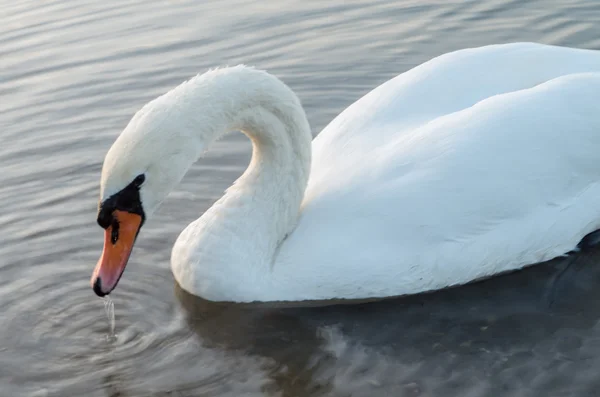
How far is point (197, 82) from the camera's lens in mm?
5574

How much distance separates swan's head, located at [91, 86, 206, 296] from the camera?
5.11 metres

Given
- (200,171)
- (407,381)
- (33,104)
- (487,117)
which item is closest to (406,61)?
(200,171)

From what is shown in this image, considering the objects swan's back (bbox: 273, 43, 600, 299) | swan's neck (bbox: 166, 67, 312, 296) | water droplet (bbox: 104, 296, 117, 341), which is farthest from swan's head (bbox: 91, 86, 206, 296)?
swan's back (bbox: 273, 43, 600, 299)

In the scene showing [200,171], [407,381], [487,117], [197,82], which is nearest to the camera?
[407,381]

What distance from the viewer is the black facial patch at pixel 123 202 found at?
5168 millimetres

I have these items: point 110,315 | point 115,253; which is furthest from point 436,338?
point 110,315

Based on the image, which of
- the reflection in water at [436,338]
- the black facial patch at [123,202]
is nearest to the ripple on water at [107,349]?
the reflection in water at [436,338]

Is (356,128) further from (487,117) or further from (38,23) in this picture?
(38,23)

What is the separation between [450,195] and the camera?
5.82 meters

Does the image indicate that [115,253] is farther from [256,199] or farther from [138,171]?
[256,199]

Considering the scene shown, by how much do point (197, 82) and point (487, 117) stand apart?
1.67 m

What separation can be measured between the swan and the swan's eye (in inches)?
6.4

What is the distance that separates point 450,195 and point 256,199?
1.14 m

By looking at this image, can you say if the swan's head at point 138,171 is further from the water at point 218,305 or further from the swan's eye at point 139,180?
the water at point 218,305
